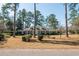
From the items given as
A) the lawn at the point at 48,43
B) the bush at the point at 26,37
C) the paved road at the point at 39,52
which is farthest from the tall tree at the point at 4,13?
the paved road at the point at 39,52

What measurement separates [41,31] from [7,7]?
1070 millimetres

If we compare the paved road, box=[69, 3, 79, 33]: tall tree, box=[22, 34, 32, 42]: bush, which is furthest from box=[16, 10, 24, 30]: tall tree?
box=[69, 3, 79, 33]: tall tree

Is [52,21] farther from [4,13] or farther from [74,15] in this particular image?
[4,13]

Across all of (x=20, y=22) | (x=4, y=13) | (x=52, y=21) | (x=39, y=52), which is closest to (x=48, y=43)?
(x=39, y=52)

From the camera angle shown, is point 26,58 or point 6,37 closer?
point 26,58

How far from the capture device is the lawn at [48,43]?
587 centimetres

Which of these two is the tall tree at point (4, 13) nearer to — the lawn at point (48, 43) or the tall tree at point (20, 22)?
the tall tree at point (20, 22)

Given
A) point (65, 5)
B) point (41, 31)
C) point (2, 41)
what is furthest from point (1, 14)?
point (65, 5)

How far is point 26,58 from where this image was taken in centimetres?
529

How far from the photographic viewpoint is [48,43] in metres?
5.91

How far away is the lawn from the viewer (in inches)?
231

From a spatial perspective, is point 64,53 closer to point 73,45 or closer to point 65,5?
point 73,45

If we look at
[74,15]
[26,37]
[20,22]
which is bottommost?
[26,37]

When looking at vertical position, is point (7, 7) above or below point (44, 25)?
above
